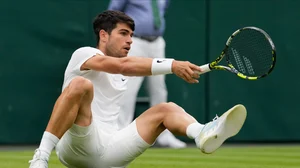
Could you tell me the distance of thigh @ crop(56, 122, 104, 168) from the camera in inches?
197

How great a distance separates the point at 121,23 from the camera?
5383 mm

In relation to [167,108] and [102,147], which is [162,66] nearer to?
[167,108]

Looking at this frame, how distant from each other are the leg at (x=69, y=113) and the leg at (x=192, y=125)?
15.3 inches

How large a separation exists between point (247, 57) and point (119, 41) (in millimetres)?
833

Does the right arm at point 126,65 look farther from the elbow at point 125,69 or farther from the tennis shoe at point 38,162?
the tennis shoe at point 38,162

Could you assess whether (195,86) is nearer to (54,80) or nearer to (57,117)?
(54,80)

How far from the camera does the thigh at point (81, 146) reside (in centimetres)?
500

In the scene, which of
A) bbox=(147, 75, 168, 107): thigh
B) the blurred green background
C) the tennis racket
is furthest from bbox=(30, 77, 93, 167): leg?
the blurred green background

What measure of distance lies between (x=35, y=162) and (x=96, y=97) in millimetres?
616

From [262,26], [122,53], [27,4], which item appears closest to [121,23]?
[122,53]

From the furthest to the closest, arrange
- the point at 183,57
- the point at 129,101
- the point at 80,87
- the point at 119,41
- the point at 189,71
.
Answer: the point at 183,57
the point at 129,101
the point at 119,41
the point at 80,87
the point at 189,71

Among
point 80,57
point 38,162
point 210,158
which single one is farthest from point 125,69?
point 210,158

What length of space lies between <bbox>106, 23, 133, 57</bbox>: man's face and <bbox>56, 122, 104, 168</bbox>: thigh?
57cm

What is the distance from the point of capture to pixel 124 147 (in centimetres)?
509
